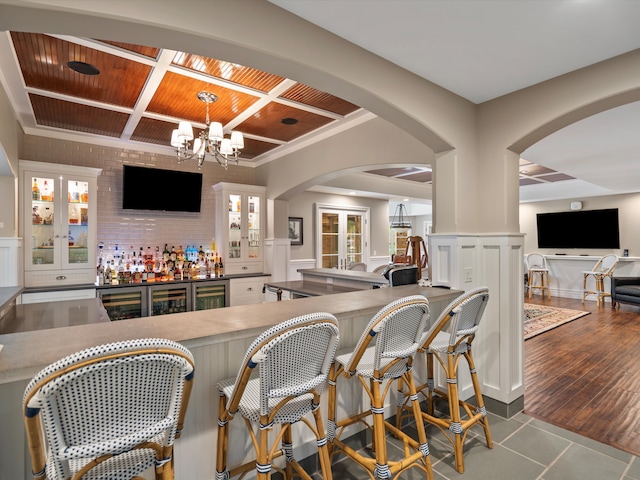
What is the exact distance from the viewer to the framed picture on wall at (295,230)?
667 centimetres

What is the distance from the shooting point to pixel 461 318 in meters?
A: 2.02

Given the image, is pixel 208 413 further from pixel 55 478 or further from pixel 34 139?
pixel 34 139

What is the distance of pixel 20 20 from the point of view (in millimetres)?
1275

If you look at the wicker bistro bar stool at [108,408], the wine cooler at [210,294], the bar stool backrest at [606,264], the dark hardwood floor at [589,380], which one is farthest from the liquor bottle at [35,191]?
the bar stool backrest at [606,264]

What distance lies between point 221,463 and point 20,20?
74.3 inches

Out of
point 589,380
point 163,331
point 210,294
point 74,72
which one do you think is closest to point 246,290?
point 210,294

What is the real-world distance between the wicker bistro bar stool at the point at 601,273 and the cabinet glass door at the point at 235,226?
7218 mm

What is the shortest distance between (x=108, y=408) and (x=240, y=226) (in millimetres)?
4295

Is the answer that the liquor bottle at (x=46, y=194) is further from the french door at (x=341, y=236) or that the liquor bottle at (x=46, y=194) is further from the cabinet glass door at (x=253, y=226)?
the french door at (x=341, y=236)

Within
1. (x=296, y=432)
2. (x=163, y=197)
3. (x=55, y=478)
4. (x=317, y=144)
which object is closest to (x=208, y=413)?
(x=296, y=432)

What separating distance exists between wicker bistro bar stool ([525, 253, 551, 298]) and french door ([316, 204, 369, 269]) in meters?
4.07

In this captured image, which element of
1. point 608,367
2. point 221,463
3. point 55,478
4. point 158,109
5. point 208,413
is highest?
point 158,109

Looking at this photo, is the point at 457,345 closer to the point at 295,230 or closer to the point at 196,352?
the point at 196,352

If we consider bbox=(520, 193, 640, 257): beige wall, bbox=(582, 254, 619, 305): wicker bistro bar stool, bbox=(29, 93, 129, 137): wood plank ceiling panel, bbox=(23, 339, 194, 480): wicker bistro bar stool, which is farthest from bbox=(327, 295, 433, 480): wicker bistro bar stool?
bbox=(582, 254, 619, 305): wicker bistro bar stool
